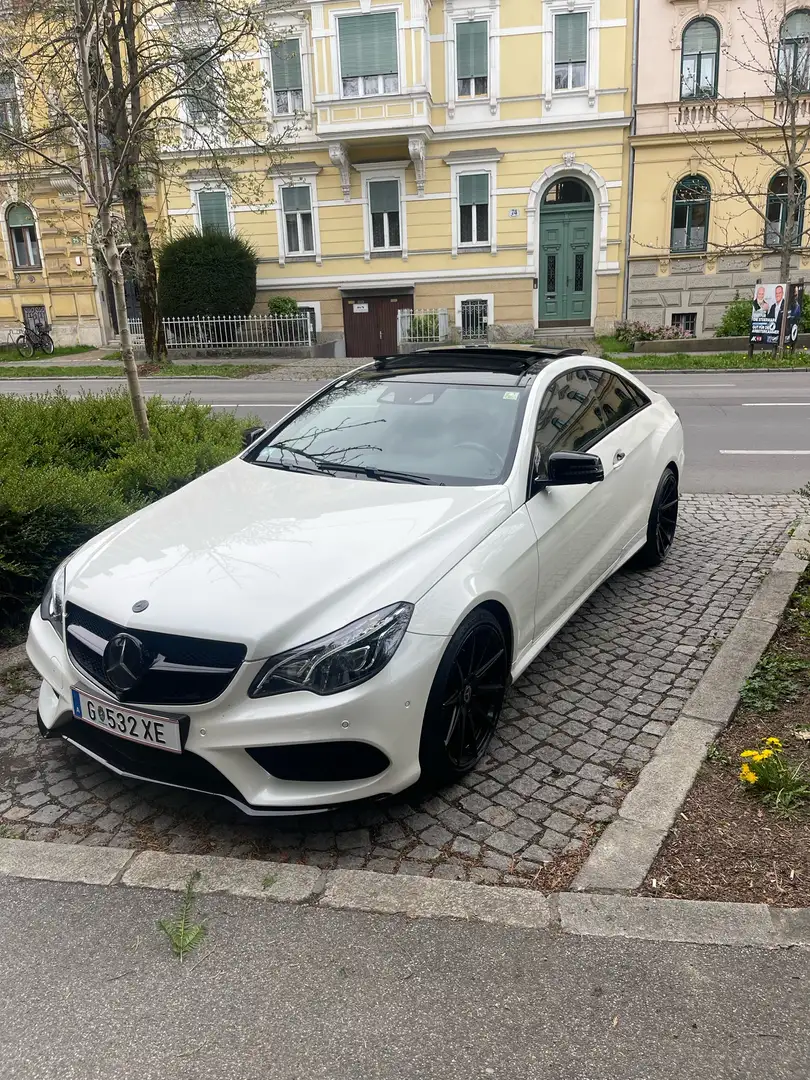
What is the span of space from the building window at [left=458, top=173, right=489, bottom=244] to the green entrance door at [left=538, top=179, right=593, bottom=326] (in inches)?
70.3

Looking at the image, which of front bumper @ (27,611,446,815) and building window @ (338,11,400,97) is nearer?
front bumper @ (27,611,446,815)

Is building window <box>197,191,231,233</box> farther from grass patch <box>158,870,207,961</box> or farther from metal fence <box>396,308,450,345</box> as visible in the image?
grass patch <box>158,870,207,961</box>

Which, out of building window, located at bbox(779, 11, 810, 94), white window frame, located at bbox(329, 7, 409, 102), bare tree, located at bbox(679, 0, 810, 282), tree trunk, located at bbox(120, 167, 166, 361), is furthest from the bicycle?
building window, located at bbox(779, 11, 810, 94)

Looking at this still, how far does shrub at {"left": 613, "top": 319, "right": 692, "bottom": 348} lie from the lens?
2314 centimetres

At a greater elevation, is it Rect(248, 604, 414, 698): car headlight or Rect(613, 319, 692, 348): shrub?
Rect(248, 604, 414, 698): car headlight

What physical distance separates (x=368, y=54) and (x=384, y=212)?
14.3 ft

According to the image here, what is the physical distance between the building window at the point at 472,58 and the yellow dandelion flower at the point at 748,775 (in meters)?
26.3

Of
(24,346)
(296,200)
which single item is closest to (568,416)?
(296,200)

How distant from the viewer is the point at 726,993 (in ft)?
7.36

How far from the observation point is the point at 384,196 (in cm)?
2619

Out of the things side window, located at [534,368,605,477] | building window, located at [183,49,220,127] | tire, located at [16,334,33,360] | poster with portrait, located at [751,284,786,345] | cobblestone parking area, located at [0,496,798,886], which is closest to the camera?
cobblestone parking area, located at [0,496,798,886]

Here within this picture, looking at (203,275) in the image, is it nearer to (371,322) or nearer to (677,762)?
(371,322)

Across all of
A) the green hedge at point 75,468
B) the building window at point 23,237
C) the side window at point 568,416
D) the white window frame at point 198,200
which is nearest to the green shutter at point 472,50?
the white window frame at point 198,200

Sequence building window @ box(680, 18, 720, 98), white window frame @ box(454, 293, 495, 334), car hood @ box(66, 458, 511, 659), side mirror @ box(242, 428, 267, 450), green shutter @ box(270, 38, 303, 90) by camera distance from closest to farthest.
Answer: car hood @ box(66, 458, 511, 659), side mirror @ box(242, 428, 267, 450), building window @ box(680, 18, 720, 98), green shutter @ box(270, 38, 303, 90), white window frame @ box(454, 293, 495, 334)
